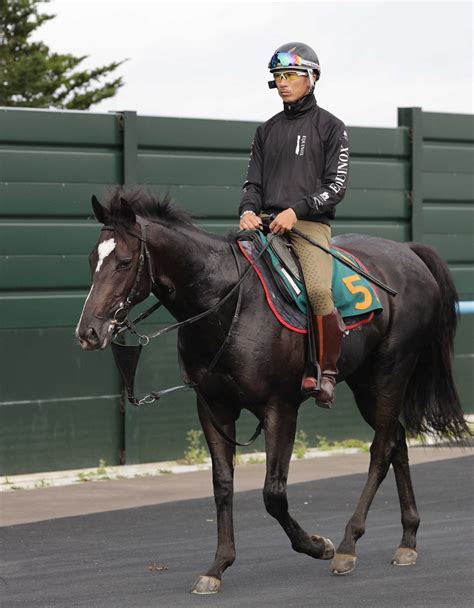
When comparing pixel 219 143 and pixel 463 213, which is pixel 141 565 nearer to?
pixel 219 143

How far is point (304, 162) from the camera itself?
9055 mm

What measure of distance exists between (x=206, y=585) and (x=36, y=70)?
24.8 m

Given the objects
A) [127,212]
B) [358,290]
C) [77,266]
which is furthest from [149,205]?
[77,266]

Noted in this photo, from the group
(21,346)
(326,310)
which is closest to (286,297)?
(326,310)

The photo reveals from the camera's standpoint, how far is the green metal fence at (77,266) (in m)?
12.7

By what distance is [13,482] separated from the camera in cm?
1251

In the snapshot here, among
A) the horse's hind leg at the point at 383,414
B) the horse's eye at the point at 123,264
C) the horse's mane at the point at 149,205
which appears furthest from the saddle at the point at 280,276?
the horse's hind leg at the point at 383,414

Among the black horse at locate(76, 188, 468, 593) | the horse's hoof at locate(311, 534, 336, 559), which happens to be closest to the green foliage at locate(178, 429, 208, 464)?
the black horse at locate(76, 188, 468, 593)

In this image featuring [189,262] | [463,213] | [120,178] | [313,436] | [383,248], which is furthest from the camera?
[463,213]

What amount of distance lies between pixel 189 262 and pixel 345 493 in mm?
4043

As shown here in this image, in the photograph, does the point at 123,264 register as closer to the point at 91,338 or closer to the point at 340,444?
the point at 91,338

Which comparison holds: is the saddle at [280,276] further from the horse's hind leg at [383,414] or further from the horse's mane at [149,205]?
the horse's hind leg at [383,414]

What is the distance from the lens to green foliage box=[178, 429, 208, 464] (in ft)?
44.6

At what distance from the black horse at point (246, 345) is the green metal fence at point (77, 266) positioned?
3.56m
